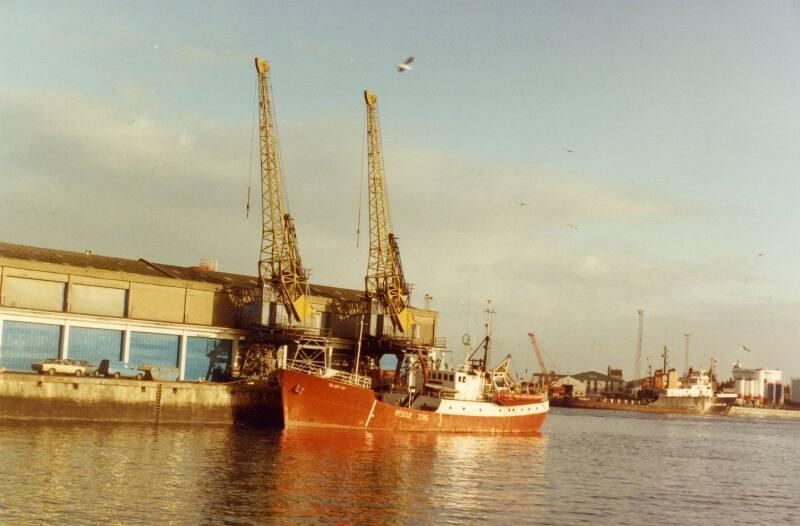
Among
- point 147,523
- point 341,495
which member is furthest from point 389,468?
point 147,523

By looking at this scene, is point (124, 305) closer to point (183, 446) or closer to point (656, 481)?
point (183, 446)

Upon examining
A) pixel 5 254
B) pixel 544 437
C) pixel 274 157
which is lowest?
pixel 544 437

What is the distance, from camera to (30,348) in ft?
213

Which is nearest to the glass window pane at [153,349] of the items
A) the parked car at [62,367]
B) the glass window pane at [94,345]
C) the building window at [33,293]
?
the glass window pane at [94,345]

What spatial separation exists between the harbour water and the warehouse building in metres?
10.6

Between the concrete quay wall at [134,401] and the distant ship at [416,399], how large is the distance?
179 inches

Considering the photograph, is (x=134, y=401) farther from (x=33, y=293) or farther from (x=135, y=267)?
(x=135, y=267)

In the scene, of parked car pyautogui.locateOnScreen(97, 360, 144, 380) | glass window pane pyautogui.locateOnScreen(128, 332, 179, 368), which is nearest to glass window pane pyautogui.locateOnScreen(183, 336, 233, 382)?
glass window pane pyautogui.locateOnScreen(128, 332, 179, 368)

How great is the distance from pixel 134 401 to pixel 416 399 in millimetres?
23923

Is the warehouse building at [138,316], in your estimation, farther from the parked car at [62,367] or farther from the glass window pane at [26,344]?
the parked car at [62,367]

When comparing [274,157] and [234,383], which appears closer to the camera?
[234,383]

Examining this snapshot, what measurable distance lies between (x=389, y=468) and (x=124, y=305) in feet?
109

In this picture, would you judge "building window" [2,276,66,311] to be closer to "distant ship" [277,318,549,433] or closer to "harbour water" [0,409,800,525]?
"harbour water" [0,409,800,525]

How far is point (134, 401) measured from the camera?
6294 centimetres
